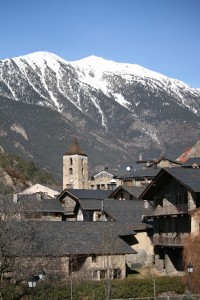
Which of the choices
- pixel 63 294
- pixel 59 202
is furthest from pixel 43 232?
pixel 59 202

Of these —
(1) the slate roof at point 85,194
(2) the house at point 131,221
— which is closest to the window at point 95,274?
(2) the house at point 131,221

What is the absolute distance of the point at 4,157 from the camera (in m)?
154

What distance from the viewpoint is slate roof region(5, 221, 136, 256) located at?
46.2 metres

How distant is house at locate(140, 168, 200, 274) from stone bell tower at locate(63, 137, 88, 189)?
9045cm

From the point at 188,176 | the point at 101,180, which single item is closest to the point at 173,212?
the point at 188,176

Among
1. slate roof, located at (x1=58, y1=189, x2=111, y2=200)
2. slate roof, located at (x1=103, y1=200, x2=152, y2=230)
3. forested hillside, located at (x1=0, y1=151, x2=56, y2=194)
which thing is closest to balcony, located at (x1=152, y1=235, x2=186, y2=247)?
slate roof, located at (x1=103, y1=200, x2=152, y2=230)

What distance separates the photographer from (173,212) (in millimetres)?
57188

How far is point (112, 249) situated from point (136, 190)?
28.2 meters

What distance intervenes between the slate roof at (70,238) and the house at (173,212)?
12.3ft

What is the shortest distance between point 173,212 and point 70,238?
31.6 ft

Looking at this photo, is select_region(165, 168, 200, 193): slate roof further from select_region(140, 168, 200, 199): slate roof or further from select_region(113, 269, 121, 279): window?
select_region(113, 269, 121, 279): window

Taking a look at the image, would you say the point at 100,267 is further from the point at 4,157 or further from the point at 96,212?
the point at 4,157

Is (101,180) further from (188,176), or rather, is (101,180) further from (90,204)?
(188,176)

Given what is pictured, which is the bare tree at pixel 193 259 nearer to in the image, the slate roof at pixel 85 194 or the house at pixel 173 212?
the house at pixel 173 212
